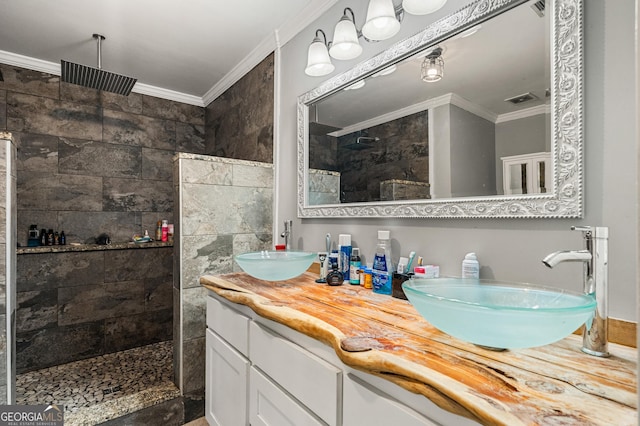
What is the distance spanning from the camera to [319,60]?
5.04ft

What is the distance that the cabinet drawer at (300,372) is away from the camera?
809 mm

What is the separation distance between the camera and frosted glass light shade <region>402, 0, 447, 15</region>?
3.59ft

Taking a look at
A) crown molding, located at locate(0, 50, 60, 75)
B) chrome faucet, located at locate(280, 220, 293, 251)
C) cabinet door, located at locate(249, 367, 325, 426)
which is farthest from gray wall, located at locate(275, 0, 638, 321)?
crown molding, located at locate(0, 50, 60, 75)

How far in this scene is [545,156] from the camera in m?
0.93

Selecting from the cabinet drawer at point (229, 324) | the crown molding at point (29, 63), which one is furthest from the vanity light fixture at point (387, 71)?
the crown molding at point (29, 63)

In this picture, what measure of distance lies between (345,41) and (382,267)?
3.24 ft

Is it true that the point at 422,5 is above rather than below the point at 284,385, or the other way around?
above

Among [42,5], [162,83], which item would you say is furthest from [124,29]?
[162,83]

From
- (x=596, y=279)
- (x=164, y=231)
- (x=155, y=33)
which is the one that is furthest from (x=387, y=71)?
(x=164, y=231)

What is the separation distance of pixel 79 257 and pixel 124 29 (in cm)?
175

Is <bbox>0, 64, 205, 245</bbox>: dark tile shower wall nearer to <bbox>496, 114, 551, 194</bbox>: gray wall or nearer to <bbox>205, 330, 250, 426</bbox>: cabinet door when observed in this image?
<bbox>205, 330, 250, 426</bbox>: cabinet door

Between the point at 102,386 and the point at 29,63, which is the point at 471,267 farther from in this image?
A: the point at 29,63

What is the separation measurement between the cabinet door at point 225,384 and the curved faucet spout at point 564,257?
1059 millimetres

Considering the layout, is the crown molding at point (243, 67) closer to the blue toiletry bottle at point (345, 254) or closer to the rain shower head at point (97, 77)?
the rain shower head at point (97, 77)
